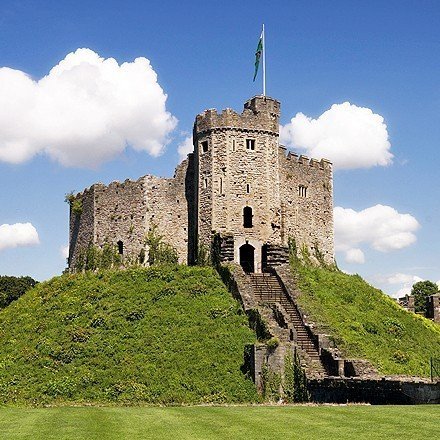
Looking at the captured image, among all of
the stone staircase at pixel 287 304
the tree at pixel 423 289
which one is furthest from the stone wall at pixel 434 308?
the tree at pixel 423 289

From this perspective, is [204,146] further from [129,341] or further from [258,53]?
[129,341]

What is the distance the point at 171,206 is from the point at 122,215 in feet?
13.3

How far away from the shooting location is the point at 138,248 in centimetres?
5194

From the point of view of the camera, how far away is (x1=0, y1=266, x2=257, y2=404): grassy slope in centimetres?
3142

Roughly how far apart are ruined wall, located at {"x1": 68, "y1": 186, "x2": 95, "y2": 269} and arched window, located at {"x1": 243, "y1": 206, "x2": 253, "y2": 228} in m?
13.0

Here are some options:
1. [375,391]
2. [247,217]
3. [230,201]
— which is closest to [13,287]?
[230,201]

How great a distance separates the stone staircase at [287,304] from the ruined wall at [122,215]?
10.9m

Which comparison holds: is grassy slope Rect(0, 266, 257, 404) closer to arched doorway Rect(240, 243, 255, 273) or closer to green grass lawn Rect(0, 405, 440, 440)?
arched doorway Rect(240, 243, 255, 273)

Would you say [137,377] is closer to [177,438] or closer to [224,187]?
[177,438]

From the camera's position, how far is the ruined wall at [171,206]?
51625mm

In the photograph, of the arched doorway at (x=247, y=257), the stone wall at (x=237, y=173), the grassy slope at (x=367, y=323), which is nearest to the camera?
the grassy slope at (x=367, y=323)

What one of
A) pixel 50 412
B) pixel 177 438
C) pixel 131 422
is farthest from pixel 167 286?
pixel 177 438

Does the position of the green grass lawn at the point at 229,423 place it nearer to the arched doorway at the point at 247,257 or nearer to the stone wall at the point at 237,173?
the arched doorway at the point at 247,257

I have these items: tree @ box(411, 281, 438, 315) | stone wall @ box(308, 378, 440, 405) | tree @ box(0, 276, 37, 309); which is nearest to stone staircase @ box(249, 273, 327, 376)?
stone wall @ box(308, 378, 440, 405)
